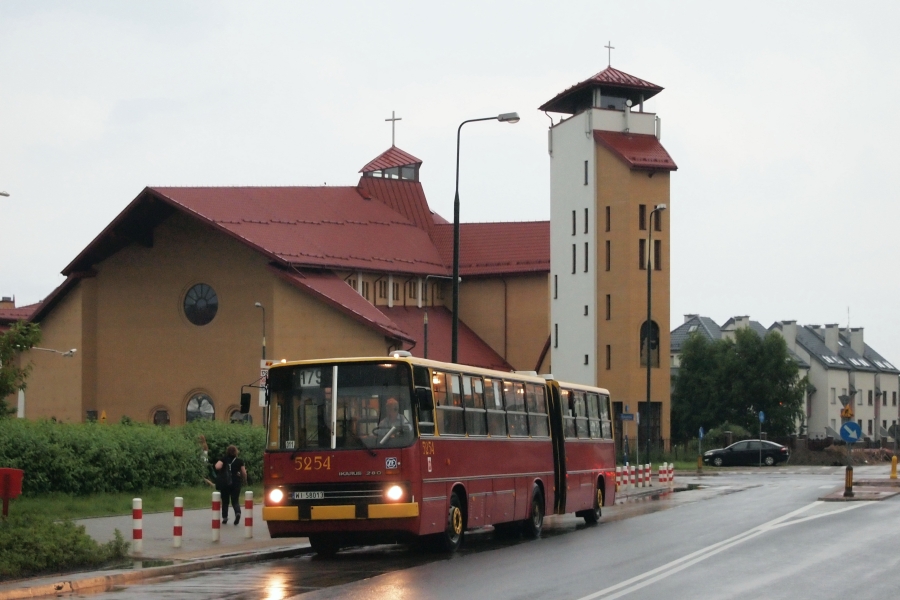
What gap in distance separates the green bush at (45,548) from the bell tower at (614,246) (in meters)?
51.1

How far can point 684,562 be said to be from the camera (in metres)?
16.7

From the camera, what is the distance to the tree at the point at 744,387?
3942 inches

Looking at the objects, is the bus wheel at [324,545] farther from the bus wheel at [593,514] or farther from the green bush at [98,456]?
the green bush at [98,456]

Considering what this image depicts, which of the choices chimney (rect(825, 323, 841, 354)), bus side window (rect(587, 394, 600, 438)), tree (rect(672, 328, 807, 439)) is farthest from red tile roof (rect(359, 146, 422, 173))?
chimney (rect(825, 323, 841, 354))

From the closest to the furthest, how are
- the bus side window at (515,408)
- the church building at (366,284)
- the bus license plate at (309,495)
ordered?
the bus license plate at (309,495), the bus side window at (515,408), the church building at (366,284)

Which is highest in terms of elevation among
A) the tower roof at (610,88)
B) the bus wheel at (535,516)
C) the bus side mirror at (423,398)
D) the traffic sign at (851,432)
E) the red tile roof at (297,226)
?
the tower roof at (610,88)

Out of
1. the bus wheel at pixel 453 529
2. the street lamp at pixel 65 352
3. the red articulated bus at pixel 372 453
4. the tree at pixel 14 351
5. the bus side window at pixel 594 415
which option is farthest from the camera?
the street lamp at pixel 65 352

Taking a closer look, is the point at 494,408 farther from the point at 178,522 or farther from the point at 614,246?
the point at 614,246

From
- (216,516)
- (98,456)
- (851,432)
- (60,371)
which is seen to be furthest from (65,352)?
(216,516)

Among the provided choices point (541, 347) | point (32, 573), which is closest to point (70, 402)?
point (541, 347)

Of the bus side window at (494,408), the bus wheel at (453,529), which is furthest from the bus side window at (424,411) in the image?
the bus side window at (494,408)

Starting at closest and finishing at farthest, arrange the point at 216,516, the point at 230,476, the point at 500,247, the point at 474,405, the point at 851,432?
the point at 216,516
the point at 474,405
the point at 230,476
the point at 851,432
the point at 500,247

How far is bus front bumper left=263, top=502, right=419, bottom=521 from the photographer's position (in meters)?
18.1

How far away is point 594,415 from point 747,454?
3914 cm
